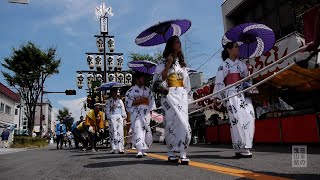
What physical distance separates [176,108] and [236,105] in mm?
1259

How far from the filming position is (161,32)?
5852 millimetres

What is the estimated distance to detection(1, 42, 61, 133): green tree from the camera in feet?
84.9

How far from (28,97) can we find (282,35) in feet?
66.1

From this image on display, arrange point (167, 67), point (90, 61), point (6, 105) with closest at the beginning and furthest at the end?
point (167, 67) → point (90, 61) → point (6, 105)

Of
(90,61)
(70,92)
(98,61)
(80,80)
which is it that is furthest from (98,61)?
(70,92)

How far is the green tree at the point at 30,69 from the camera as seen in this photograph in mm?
25891

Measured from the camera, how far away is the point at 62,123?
19.0 m

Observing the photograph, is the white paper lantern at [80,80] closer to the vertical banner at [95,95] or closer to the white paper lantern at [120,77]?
the white paper lantern at [120,77]

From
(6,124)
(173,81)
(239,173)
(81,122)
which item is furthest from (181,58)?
(6,124)

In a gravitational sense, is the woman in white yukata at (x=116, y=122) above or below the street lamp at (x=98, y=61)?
below

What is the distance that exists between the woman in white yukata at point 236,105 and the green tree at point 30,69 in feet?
75.0

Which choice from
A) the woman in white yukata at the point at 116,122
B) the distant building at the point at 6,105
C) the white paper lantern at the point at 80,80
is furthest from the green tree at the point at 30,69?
the woman in white yukata at the point at 116,122

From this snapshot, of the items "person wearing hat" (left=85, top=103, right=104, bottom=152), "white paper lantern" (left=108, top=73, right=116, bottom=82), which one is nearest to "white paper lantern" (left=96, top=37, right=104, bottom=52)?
"white paper lantern" (left=108, top=73, right=116, bottom=82)

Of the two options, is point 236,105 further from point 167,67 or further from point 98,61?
point 98,61
